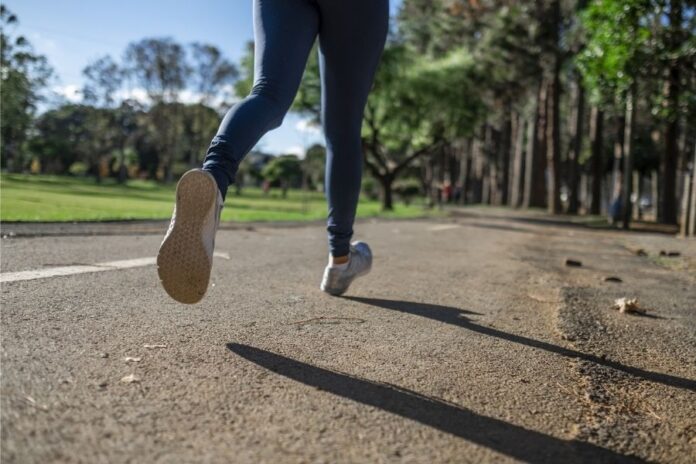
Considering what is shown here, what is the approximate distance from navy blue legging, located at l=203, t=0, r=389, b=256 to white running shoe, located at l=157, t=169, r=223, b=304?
0.12 meters

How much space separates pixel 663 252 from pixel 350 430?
24.0 feet

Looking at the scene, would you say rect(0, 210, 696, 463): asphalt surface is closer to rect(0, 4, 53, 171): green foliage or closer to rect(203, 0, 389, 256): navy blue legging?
rect(203, 0, 389, 256): navy blue legging

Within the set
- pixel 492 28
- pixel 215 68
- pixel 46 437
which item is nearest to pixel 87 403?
pixel 46 437

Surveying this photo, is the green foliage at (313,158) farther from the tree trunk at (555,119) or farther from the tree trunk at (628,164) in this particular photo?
the tree trunk at (555,119)

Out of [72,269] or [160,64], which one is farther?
[160,64]

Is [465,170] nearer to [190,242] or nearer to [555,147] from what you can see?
[555,147]

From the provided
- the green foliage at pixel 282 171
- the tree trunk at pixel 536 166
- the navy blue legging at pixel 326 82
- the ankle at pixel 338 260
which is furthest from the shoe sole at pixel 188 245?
the green foliage at pixel 282 171

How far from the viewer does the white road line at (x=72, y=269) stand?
8.83 ft

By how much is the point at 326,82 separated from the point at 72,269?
5.21ft

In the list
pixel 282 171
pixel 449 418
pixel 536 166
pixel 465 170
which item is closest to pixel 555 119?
→ pixel 536 166

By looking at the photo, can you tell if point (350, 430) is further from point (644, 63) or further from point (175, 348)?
point (644, 63)

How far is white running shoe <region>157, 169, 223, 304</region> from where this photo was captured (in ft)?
6.16

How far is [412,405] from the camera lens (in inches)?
60.7

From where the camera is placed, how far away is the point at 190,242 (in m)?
1.88
